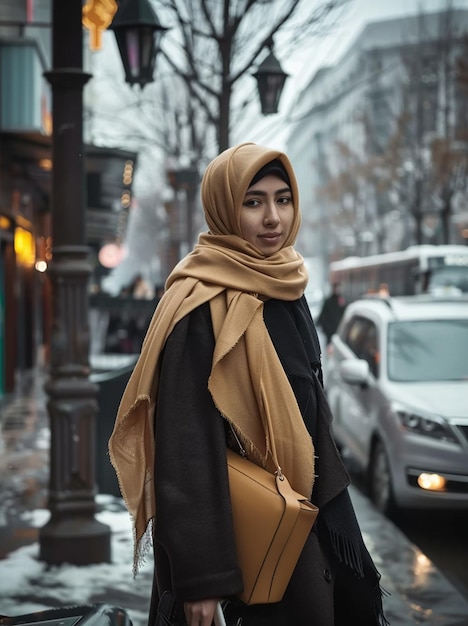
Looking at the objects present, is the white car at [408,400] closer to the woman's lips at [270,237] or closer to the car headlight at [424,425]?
the car headlight at [424,425]

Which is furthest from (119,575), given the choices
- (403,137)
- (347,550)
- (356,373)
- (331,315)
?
(403,137)

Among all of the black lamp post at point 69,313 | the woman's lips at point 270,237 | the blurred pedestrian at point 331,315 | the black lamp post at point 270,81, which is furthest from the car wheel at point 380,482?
the blurred pedestrian at point 331,315

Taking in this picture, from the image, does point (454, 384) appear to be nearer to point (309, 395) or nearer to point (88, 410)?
point (88, 410)

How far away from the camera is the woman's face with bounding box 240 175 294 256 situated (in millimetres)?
2885

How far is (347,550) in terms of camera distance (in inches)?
112

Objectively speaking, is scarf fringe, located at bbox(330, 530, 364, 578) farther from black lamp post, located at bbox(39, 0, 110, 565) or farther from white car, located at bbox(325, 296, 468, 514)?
white car, located at bbox(325, 296, 468, 514)

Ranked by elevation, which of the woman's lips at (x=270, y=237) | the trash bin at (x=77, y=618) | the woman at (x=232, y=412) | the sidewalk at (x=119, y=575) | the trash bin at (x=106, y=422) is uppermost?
the woman's lips at (x=270, y=237)

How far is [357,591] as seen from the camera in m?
2.94

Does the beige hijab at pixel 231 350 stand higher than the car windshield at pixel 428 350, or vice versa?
the beige hijab at pixel 231 350

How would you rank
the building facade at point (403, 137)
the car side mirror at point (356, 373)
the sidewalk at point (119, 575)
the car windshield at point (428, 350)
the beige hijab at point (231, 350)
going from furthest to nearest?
1. the building facade at point (403, 137)
2. the car side mirror at point (356, 373)
3. the car windshield at point (428, 350)
4. the sidewalk at point (119, 575)
5. the beige hijab at point (231, 350)

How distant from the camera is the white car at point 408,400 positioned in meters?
7.63

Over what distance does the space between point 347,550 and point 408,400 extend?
5.39m

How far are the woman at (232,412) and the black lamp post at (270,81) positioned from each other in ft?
26.1

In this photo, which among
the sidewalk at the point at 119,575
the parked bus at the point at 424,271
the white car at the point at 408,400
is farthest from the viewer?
the parked bus at the point at 424,271
